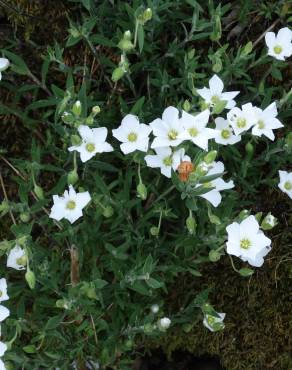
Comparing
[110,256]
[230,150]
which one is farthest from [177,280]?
[230,150]

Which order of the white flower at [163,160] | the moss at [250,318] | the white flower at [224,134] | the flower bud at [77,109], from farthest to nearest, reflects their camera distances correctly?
1. the moss at [250,318]
2. the white flower at [224,134]
3. the white flower at [163,160]
4. the flower bud at [77,109]

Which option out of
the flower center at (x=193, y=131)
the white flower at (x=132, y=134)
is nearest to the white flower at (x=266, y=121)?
the flower center at (x=193, y=131)

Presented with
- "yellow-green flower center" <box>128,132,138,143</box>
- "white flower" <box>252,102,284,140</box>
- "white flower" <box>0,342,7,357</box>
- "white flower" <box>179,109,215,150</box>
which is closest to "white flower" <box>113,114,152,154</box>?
"yellow-green flower center" <box>128,132,138,143</box>

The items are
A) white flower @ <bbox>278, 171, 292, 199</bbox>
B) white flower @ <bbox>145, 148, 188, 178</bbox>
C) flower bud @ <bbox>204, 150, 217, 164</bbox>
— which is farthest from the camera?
white flower @ <bbox>278, 171, 292, 199</bbox>

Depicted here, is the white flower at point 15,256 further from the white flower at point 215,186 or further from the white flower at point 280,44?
the white flower at point 280,44

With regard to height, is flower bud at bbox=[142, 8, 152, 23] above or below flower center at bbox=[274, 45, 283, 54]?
above

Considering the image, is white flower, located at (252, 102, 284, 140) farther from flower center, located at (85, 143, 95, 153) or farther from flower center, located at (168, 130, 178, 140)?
A: flower center, located at (85, 143, 95, 153)

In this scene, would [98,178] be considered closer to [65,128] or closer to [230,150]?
[65,128]
